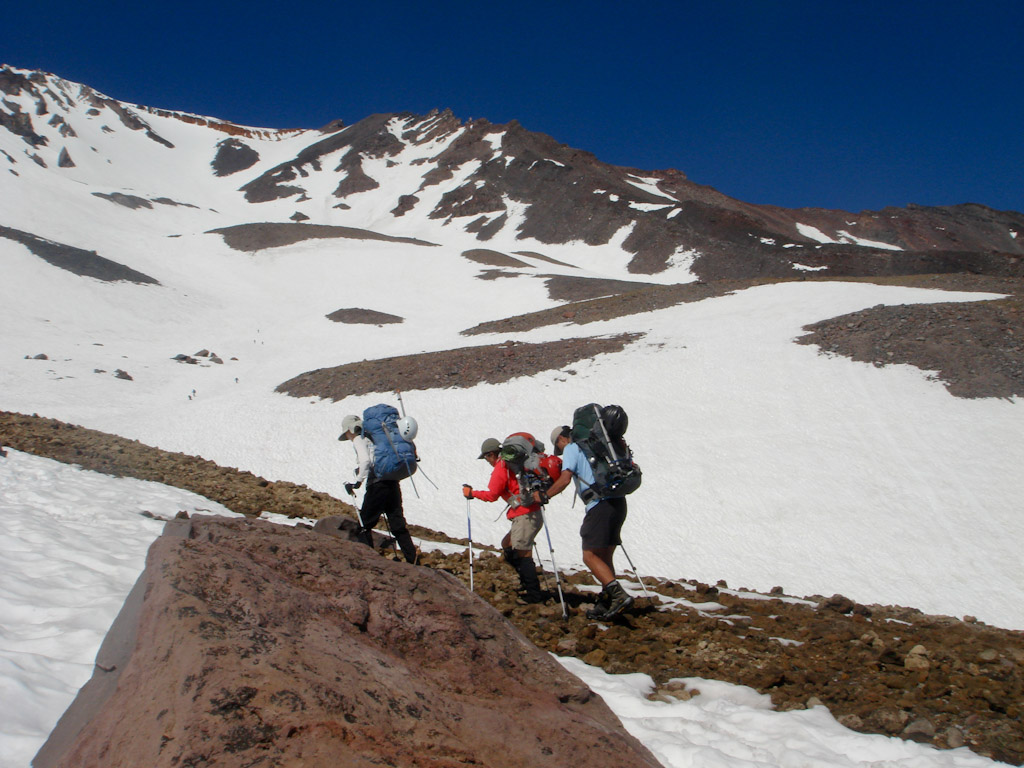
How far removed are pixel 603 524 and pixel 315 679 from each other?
414cm

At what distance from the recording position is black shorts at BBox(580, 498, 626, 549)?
6.27 metres

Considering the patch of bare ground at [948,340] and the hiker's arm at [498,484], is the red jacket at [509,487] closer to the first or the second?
the hiker's arm at [498,484]

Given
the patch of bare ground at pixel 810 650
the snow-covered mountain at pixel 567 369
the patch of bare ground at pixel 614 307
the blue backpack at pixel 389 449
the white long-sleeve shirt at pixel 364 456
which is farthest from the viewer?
the patch of bare ground at pixel 614 307

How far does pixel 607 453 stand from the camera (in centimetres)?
620

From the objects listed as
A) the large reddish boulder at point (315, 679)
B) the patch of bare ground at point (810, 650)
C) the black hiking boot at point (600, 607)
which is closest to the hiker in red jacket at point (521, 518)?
the patch of bare ground at point (810, 650)

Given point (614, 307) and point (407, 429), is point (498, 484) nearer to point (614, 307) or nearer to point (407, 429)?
point (407, 429)

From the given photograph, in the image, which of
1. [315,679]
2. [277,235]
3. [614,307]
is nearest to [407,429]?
[315,679]

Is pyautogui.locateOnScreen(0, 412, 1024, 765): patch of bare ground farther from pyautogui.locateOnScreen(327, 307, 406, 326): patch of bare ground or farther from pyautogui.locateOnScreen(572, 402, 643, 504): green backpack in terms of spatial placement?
pyautogui.locateOnScreen(327, 307, 406, 326): patch of bare ground

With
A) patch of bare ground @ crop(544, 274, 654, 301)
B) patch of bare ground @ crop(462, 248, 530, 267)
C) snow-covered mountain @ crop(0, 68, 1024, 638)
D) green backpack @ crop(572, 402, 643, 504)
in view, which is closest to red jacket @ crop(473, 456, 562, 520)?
green backpack @ crop(572, 402, 643, 504)

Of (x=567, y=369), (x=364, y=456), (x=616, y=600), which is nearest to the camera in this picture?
(x=616, y=600)

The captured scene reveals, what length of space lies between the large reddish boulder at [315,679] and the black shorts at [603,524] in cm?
272

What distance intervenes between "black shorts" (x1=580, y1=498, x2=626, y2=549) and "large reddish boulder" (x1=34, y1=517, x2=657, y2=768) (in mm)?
2724

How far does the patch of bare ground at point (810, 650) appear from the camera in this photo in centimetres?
405

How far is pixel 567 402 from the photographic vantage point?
56.2ft
